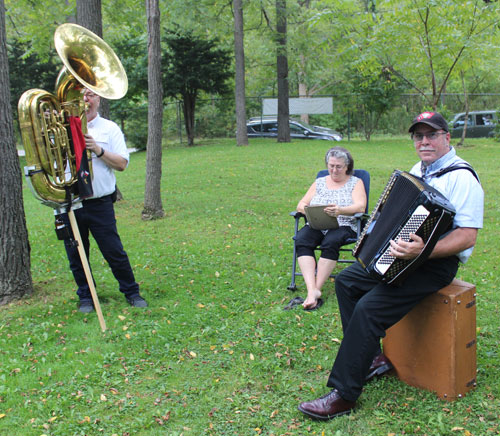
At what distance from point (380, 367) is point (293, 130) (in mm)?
19245

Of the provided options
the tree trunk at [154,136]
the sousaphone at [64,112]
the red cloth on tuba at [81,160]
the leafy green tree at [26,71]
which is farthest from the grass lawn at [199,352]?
the leafy green tree at [26,71]

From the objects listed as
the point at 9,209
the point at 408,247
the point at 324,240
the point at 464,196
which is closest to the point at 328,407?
the point at 408,247

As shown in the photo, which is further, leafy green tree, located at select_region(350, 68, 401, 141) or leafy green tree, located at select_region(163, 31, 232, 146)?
leafy green tree, located at select_region(350, 68, 401, 141)

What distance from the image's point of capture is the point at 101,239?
4703 millimetres

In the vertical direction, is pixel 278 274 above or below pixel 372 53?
below

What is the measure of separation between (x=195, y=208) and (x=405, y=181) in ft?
20.9

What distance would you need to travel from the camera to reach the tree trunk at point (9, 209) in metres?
4.73

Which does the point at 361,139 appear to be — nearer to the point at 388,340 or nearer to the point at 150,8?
the point at 150,8

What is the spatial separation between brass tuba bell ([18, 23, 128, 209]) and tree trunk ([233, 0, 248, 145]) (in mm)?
14231

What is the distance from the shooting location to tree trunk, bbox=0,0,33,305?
4734 mm

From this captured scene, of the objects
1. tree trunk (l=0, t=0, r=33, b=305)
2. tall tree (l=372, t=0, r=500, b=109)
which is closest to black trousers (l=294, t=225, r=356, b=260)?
tree trunk (l=0, t=0, r=33, b=305)

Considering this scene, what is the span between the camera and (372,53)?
12383 millimetres

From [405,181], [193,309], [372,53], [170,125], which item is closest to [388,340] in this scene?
[405,181]

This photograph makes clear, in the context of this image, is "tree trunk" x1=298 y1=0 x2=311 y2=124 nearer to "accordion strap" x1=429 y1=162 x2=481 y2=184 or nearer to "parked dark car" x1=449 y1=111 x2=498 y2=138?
"parked dark car" x1=449 y1=111 x2=498 y2=138
